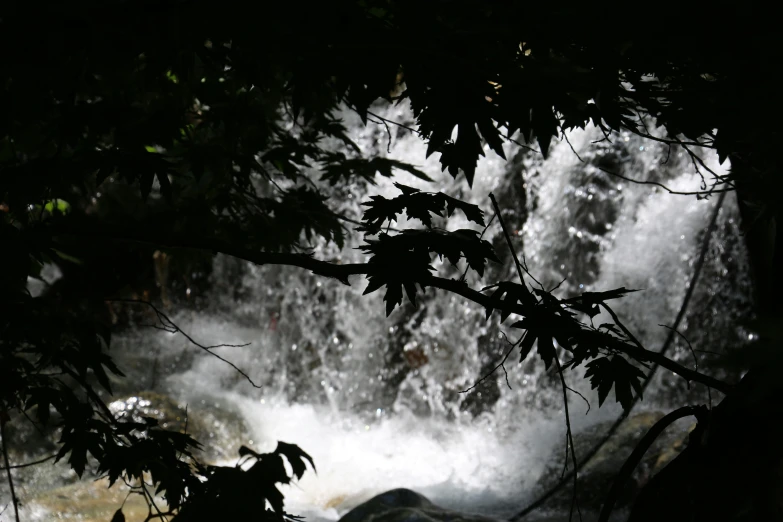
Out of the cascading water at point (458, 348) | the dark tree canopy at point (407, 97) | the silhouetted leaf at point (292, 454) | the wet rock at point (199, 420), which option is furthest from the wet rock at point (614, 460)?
the dark tree canopy at point (407, 97)

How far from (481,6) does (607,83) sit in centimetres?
28

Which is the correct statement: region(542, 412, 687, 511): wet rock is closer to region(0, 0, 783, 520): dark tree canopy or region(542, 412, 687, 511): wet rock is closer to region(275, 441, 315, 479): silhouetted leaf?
region(275, 441, 315, 479): silhouetted leaf

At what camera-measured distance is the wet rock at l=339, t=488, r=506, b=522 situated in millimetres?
3383

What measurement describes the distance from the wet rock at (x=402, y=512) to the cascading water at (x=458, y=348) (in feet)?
3.62

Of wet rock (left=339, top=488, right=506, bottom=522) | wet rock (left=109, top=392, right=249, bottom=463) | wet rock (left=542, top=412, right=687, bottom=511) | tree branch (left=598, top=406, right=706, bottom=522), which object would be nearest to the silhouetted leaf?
tree branch (left=598, top=406, right=706, bottom=522)

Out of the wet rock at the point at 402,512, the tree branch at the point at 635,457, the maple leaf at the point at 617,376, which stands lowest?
the wet rock at the point at 402,512

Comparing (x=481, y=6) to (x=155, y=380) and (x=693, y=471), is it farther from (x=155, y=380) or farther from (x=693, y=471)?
(x=155, y=380)

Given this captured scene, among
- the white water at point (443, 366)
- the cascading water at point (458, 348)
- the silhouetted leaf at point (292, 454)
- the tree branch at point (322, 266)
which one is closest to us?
the tree branch at point (322, 266)

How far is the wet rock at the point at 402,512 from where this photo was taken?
3383mm

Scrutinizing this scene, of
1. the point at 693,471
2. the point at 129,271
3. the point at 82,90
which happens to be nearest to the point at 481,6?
the point at 693,471

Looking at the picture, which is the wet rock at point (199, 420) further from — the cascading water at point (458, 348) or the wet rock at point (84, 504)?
the wet rock at point (84, 504)

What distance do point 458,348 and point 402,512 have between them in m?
3.56

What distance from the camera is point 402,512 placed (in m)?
3.43

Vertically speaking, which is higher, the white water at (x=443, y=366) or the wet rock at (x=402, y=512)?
the white water at (x=443, y=366)
